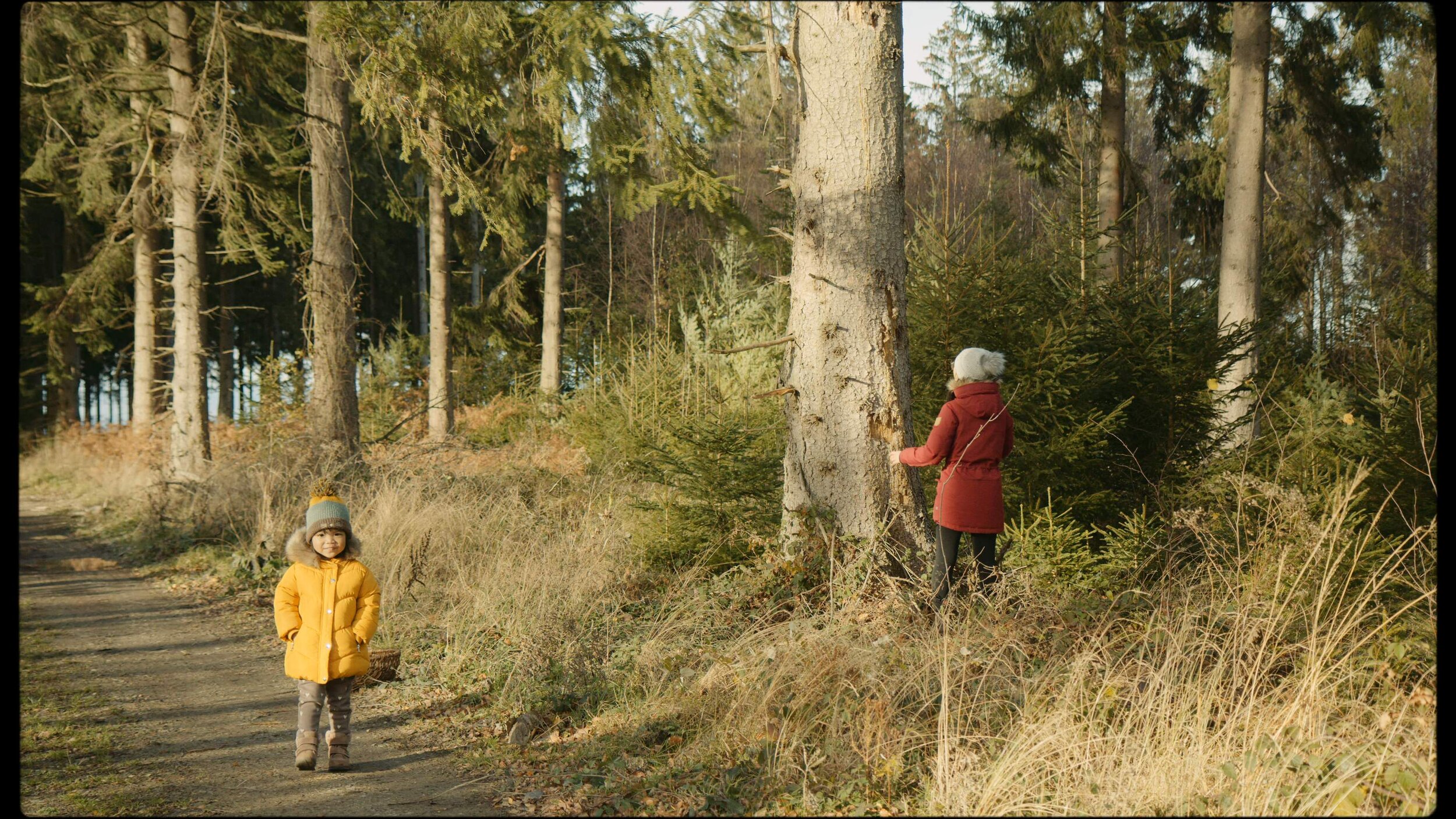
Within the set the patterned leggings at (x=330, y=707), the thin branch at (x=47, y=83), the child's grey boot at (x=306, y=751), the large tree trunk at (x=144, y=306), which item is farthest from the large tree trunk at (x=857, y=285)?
the large tree trunk at (x=144, y=306)

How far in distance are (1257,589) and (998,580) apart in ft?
4.83

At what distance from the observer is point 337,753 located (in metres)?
4.88

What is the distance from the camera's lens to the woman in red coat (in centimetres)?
590

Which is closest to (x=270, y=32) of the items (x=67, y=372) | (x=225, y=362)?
(x=67, y=372)

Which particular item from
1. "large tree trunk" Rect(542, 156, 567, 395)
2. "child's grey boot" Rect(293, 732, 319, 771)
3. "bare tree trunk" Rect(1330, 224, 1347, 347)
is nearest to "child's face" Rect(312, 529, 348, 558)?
"child's grey boot" Rect(293, 732, 319, 771)

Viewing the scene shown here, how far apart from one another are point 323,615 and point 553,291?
15108 mm

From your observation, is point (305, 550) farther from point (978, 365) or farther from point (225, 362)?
point (225, 362)

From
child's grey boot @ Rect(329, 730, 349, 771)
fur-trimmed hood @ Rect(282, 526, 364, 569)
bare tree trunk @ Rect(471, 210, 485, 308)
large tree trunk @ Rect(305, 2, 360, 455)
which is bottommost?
child's grey boot @ Rect(329, 730, 349, 771)

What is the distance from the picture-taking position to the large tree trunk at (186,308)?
12922mm

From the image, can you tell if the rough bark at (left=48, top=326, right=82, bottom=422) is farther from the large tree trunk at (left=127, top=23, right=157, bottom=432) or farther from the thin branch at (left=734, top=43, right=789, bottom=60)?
the thin branch at (left=734, top=43, right=789, bottom=60)

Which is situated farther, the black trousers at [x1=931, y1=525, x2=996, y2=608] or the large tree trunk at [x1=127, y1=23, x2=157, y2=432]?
the large tree trunk at [x1=127, y1=23, x2=157, y2=432]

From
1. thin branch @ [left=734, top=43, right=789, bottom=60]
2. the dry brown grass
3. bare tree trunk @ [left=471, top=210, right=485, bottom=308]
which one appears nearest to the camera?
the dry brown grass

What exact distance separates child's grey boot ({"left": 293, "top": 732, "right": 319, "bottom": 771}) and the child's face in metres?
0.88

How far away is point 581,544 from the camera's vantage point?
300 inches
